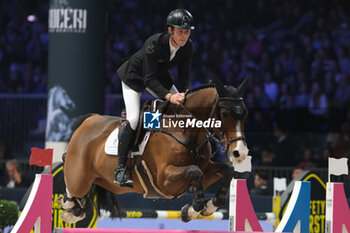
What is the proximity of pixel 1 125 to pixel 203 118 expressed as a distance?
7.33m

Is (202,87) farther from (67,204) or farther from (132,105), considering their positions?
(67,204)

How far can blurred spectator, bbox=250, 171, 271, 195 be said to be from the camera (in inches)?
375

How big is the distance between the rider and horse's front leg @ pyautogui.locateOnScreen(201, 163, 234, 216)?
2.02 ft

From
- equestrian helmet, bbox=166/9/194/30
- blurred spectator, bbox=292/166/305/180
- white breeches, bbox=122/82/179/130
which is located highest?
equestrian helmet, bbox=166/9/194/30

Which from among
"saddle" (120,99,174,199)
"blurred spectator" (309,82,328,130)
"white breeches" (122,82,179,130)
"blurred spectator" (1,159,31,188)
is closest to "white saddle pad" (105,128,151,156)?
"saddle" (120,99,174,199)

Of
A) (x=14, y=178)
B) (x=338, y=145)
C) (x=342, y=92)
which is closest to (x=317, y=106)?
(x=342, y=92)

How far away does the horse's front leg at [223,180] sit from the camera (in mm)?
5648

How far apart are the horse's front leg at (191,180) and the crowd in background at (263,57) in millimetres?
4839

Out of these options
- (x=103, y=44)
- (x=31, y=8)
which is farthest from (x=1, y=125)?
(x=31, y=8)

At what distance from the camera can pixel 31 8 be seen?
55.3 feet

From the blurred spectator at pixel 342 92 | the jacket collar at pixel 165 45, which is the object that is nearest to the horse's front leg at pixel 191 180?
the jacket collar at pixel 165 45

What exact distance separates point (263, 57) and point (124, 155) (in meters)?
8.16

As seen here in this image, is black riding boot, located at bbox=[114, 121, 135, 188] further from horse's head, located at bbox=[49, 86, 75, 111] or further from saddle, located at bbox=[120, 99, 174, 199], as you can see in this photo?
horse's head, located at bbox=[49, 86, 75, 111]

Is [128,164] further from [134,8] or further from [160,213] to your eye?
[134,8]
